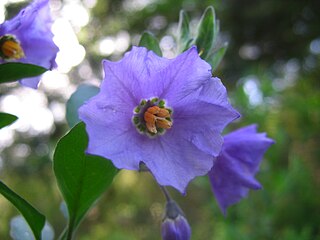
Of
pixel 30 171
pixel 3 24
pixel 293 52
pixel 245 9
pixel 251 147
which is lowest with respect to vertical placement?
pixel 30 171

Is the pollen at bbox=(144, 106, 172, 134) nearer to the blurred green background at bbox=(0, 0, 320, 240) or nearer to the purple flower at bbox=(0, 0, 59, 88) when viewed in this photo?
the purple flower at bbox=(0, 0, 59, 88)

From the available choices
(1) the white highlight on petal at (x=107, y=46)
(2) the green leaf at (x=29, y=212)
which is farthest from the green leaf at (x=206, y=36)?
(1) the white highlight on petal at (x=107, y=46)

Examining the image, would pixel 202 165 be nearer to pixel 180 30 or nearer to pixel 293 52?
pixel 180 30

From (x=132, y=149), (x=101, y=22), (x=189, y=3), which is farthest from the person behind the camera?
(x=101, y=22)

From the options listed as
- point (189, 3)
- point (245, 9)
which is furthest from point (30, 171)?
point (245, 9)

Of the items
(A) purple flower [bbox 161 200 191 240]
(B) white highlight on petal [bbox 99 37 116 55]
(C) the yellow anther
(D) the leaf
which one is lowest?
(B) white highlight on petal [bbox 99 37 116 55]

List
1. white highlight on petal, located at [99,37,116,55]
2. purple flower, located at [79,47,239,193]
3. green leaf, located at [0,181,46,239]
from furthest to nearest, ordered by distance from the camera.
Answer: white highlight on petal, located at [99,37,116,55]
green leaf, located at [0,181,46,239]
purple flower, located at [79,47,239,193]

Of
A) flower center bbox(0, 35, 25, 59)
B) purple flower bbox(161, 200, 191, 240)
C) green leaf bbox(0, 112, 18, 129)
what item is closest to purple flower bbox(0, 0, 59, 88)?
flower center bbox(0, 35, 25, 59)
